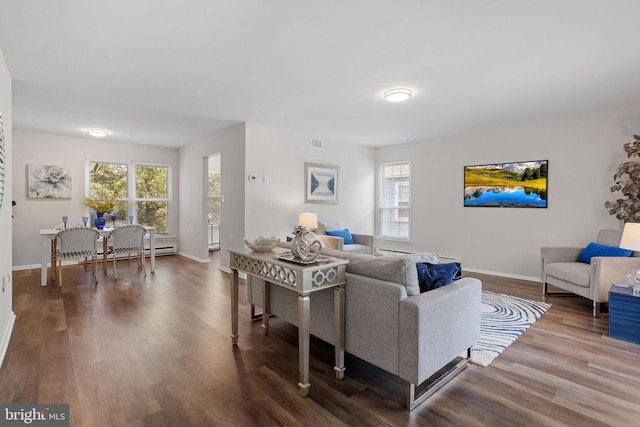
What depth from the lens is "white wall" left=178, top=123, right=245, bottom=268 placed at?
16.9ft

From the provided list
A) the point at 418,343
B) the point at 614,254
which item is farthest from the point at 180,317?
the point at 614,254

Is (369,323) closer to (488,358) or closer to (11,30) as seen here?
(488,358)

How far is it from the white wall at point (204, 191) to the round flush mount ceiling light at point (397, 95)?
94.7 inches

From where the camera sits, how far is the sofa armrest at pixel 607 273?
3.34 metres

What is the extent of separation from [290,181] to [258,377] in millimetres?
3791

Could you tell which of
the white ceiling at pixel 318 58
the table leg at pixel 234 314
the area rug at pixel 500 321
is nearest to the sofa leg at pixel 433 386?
the area rug at pixel 500 321

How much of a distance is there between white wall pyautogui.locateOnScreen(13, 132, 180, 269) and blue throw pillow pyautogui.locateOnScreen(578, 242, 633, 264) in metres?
7.93

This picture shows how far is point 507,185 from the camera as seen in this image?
515cm

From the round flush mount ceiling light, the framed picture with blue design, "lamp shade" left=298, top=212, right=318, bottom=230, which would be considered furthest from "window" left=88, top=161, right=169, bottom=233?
the round flush mount ceiling light

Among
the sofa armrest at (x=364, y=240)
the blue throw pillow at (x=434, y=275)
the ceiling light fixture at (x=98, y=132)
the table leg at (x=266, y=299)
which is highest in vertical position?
the ceiling light fixture at (x=98, y=132)

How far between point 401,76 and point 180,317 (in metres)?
3.26

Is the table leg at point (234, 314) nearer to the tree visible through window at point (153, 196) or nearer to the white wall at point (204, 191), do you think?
the white wall at point (204, 191)

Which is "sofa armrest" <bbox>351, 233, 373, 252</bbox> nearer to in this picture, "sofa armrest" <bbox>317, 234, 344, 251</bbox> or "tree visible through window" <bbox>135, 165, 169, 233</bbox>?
"sofa armrest" <bbox>317, 234, 344, 251</bbox>

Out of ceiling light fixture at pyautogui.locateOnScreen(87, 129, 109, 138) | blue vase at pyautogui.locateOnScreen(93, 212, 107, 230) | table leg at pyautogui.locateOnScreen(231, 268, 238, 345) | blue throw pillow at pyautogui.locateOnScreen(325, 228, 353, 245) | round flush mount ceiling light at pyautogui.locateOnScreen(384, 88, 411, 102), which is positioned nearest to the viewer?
table leg at pyautogui.locateOnScreen(231, 268, 238, 345)
